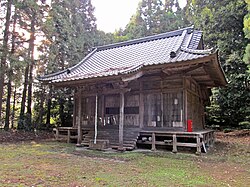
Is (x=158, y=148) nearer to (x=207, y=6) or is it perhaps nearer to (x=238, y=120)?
(x=238, y=120)

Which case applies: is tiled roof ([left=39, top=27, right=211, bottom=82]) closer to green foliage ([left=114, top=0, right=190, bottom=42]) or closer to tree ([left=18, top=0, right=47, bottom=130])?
tree ([left=18, top=0, right=47, bottom=130])

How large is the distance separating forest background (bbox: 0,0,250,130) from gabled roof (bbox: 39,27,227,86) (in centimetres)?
280

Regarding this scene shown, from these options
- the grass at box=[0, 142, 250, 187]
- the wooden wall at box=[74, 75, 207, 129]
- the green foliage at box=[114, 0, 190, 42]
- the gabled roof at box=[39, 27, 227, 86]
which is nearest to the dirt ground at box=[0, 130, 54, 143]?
the gabled roof at box=[39, 27, 227, 86]

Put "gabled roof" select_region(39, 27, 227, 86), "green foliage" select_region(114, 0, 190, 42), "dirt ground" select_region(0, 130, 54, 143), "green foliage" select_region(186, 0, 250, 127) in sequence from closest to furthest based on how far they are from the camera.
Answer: "gabled roof" select_region(39, 27, 227, 86) < "dirt ground" select_region(0, 130, 54, 143) < "green foliage" select_region(186, 0, 250, 127) < "green foliage" select_region(114, 0, 190, 42)

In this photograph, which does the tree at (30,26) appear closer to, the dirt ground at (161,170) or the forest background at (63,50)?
the forest background at (63,50)

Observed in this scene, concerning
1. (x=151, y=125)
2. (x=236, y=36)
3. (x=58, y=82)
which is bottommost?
(x=151, y=125)

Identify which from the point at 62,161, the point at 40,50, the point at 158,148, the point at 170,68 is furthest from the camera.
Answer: the point at 40,50

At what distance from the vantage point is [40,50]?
15766 millimetres

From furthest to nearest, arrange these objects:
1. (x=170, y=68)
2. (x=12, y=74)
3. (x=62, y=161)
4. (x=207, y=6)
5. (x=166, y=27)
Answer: (x=166, y=27) < (x=207, y=6) < (x=12, y=74) < (x=170, y=68) < (x=62, y=161)

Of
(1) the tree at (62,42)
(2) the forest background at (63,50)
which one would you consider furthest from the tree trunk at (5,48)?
(1) the tree at (62,42)

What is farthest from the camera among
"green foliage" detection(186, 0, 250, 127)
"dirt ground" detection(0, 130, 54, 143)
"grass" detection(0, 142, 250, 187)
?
"green foliage" detection(186, 0, 250, 127)

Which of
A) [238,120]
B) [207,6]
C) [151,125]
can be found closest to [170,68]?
[151,125]

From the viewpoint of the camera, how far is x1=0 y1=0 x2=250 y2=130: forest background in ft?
42.0

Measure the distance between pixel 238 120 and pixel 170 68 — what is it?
12670 mm
